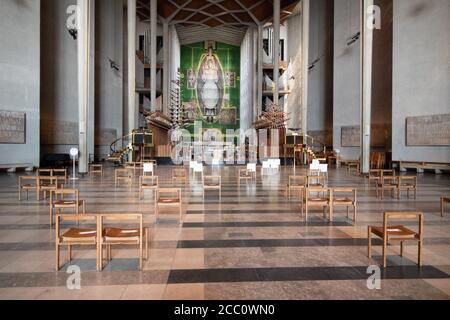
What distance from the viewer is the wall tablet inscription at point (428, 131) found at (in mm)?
17891

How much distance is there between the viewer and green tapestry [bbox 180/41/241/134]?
45.9 m

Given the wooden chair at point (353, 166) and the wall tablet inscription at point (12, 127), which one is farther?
the wooden chair at point (353, 166)

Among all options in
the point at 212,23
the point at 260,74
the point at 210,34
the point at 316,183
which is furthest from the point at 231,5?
the point at 316,183

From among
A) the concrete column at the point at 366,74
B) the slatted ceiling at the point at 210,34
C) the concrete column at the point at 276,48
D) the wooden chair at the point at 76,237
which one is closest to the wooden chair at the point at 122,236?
the wooden chair at the point at 76,237

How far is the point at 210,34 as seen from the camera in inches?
1800

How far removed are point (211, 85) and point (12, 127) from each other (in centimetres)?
2986

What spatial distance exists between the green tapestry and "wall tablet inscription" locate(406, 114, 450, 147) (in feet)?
91.8

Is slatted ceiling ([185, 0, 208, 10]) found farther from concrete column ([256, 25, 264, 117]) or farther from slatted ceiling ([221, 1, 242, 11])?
concrete column ([256, 25, 264, 117])

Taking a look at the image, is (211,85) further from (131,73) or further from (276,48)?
(131,73)

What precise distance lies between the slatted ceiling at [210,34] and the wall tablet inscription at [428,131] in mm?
28433

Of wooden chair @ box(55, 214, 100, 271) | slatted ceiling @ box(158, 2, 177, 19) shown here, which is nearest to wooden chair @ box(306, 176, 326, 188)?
wooden chair @ box(55, 214, 100, 271)

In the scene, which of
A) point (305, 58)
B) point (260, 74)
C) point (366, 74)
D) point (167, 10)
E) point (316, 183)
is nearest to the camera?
point (316, 183)

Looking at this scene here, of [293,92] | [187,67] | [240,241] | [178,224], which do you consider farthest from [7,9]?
[187,67]

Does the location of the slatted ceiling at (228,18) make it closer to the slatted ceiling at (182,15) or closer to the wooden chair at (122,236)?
the slatted ceiling at (182,15)
